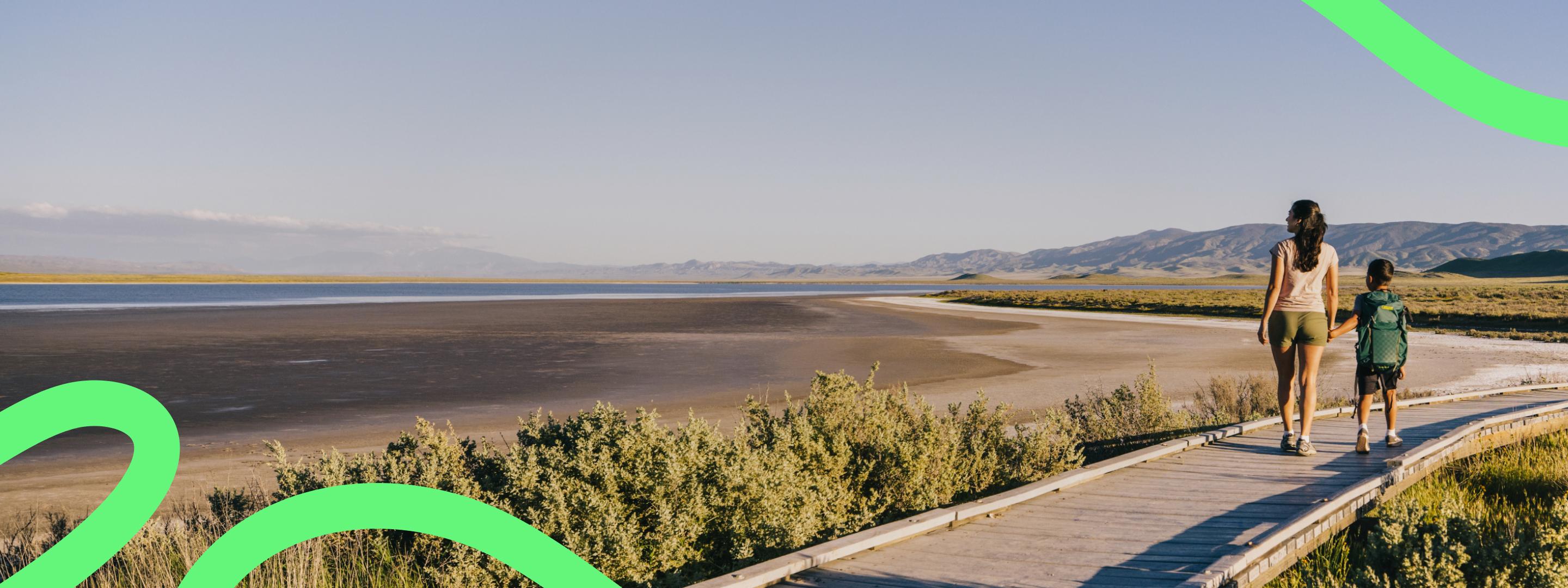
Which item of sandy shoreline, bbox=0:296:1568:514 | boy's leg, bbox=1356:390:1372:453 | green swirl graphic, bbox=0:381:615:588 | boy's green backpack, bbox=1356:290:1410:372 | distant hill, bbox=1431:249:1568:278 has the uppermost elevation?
distant hill, bbox=1431:249:1568:278

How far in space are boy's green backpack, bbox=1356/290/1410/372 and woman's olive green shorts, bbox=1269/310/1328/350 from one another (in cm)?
46

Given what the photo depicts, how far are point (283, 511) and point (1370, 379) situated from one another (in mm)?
7333

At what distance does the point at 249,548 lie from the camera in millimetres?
3076

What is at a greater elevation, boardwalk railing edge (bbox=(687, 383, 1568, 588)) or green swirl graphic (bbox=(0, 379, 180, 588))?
green swirl graphic (bbox=(0, 379, 180, 588))

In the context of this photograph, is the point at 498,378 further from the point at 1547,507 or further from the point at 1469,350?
the point at 1469,350

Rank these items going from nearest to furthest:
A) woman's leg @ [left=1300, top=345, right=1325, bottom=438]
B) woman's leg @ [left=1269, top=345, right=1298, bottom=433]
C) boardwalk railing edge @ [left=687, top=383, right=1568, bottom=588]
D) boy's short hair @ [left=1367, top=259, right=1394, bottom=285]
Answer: boardwalk railing edge @ [left=687, top=383, right=1568, bottom=588]
woman's leg @ [left=1300, top=345, right=1325, bottom=438]
woman's leg @ [left=1269, top=345, right=1298, bottom=433]
boy's short hair @ [left=1367, top=259, right=1394, bottom=285]

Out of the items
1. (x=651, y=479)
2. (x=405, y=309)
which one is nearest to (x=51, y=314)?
(x=405, y=309)

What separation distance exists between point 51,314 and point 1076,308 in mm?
58311

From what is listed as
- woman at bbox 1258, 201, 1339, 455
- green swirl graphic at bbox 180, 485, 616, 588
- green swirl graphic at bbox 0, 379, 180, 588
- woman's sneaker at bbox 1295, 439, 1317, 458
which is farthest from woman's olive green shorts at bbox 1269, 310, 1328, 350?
green swirl graphic at bbox 0, 379, 180, 588

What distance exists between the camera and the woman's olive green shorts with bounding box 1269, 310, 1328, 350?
6309 millimetres

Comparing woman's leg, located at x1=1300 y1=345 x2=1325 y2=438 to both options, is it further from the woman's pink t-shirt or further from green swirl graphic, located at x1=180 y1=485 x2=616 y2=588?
green swirl graphic, located at x1=180 y1=485 x2=616 y2=588

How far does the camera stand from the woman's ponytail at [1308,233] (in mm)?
6168

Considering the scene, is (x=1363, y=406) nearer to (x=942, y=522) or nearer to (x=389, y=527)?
(x=942, y=522)

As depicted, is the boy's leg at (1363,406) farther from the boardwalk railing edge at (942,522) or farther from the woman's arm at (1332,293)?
the woman's arm at (1332,293)
